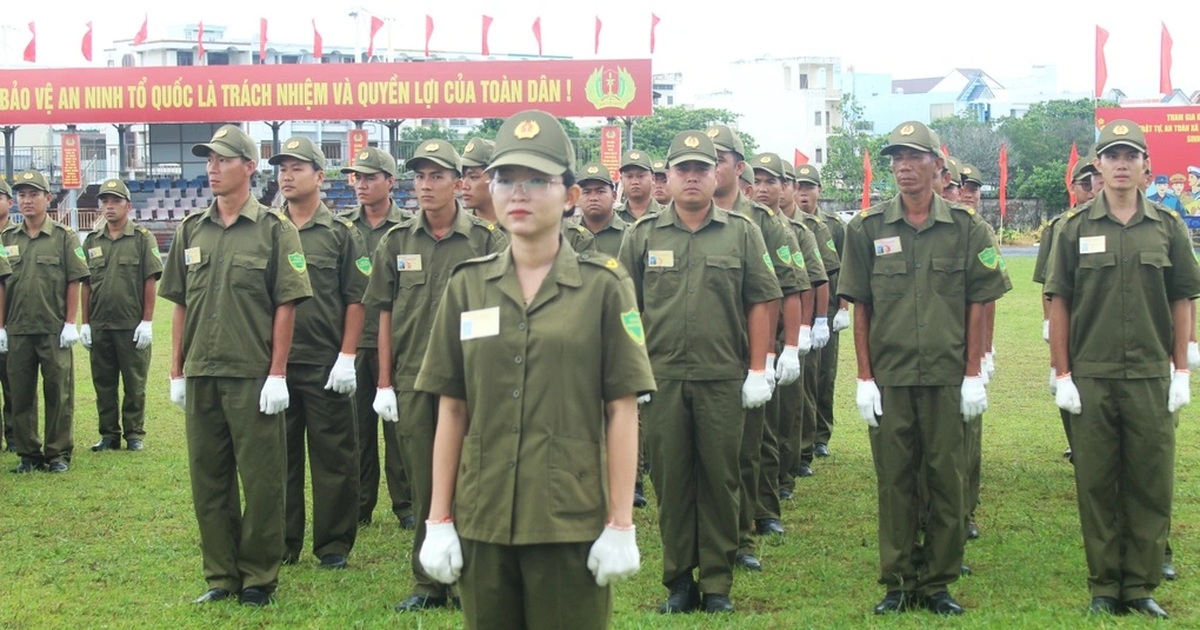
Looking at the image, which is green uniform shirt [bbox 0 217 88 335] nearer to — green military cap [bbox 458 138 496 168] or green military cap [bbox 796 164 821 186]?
green military cap [bbox 458 138 496 168]

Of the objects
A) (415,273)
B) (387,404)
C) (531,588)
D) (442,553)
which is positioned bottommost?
(531,588)

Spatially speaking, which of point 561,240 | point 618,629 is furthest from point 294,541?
point 561,240

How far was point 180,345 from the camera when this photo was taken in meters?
7.10

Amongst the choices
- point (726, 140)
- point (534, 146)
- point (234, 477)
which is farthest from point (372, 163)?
point (534, 146)

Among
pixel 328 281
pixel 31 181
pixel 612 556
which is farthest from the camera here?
pixel 31 181

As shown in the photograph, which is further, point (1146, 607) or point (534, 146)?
point (1146, 607)

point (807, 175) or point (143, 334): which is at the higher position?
point (807, 175)

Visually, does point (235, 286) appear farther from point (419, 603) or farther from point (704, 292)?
point (704, 292)

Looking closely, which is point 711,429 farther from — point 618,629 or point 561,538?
point 561,538

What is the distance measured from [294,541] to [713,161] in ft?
10.8

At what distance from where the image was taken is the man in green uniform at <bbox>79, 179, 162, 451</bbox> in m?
12.0

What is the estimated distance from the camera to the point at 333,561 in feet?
25.7

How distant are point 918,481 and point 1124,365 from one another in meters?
1.14

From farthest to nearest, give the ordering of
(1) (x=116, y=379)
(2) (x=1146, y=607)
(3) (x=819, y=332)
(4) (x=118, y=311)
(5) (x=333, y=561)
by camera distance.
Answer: (1) (x=116, y=379), (4) (x=118, y=311), (3) (x=819, y=332), (5) (x=333, y=561), (2) (x=1146, y=607)
